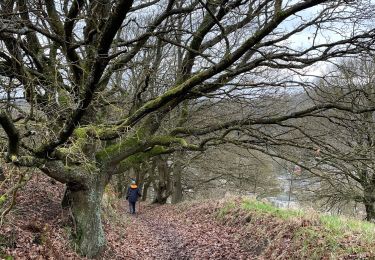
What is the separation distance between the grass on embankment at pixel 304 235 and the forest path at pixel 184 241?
482mm

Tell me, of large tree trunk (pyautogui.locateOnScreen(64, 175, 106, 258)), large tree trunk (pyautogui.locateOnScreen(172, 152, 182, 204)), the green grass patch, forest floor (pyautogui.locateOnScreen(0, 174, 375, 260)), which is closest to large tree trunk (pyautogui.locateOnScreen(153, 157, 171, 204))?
large tree trunk (pyautogui.locateOnScreen(172, 152, 182, 204))

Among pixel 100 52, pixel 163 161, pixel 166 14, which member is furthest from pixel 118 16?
pixel 163 161

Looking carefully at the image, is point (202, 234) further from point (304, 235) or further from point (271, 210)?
point (304, 235)

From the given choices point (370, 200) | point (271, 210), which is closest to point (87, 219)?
point (271, 210)

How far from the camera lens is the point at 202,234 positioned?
34.3 feet

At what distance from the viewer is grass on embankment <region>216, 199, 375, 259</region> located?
5.68 m

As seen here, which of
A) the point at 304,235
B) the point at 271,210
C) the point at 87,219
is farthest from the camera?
the point at 271,210

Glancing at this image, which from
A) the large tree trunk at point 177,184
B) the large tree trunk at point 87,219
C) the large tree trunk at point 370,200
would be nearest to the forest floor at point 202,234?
the large tree trunk at point 87,219

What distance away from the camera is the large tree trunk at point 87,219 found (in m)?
8.22

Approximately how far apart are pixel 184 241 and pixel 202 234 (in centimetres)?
70

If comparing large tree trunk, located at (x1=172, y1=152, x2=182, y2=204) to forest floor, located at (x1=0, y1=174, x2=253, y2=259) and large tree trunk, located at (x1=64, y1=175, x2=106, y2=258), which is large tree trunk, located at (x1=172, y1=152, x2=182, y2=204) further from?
large tree trunk, located at (x1=64, y1=175, x2=106, y2=258)

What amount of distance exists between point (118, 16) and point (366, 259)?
15.8 ft

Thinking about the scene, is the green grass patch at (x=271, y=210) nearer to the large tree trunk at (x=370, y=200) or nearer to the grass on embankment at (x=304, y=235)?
the grass on embankment at (x=304, y=235)

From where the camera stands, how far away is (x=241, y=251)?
840 cm
